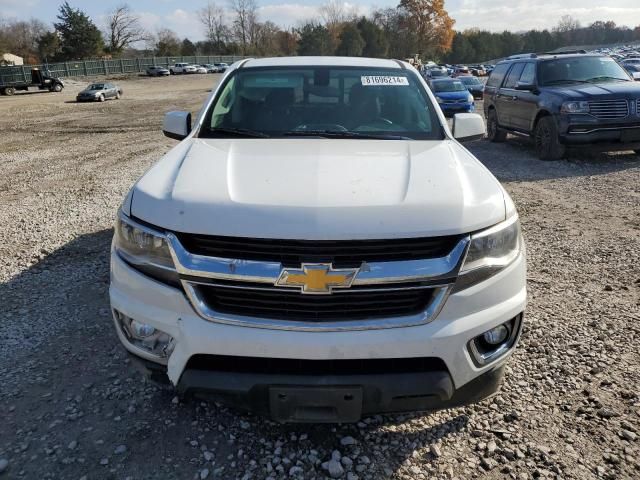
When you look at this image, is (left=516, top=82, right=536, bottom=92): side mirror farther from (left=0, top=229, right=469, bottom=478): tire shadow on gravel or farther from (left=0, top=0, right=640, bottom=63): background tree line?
(left=0, top=0, right=640, bottom=63): background tree line

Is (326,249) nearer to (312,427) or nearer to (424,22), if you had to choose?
(312,427)

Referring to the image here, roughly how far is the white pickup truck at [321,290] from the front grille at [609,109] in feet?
25.8

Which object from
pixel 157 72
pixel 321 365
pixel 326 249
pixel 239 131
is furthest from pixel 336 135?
pixel 157 72

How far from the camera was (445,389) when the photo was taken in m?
2.17

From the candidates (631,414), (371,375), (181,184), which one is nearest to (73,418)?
(181,184)

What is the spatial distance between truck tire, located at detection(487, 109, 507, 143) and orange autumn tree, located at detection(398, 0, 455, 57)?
236ft

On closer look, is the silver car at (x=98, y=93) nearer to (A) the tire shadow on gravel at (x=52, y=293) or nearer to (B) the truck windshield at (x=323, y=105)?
(A) the tire shadow on gravel at (x=52, y=293)

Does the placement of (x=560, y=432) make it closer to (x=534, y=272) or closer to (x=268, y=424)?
(x=268, y=424)

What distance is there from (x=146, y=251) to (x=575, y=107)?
29.2 feet

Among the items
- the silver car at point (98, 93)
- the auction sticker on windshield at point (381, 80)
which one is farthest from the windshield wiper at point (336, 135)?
the silver car at point (98, 93)

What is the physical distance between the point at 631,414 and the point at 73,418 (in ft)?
9.85

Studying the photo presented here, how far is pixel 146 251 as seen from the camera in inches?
89.5

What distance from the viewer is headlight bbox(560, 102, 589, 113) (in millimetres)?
8977

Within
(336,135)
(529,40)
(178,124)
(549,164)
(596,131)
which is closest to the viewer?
(336,135)
